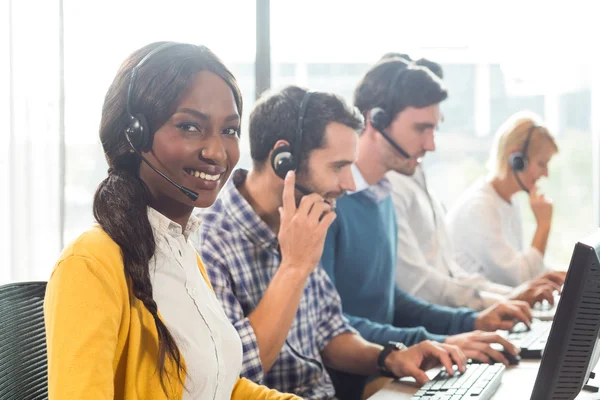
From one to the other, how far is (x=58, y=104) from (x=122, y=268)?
4.81 ft

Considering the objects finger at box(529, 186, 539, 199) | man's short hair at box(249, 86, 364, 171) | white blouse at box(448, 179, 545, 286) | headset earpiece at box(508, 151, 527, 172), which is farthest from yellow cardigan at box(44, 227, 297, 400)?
finger at box(529, 186, 539, 199)

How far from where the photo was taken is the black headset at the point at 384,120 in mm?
2240

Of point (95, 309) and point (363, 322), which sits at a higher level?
point (95, 309)

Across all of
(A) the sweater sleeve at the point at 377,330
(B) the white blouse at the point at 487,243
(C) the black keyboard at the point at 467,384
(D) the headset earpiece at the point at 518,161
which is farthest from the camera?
(D) the headset earpiece at the point at 518,161

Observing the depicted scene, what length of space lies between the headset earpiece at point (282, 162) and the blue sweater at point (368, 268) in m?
0.36

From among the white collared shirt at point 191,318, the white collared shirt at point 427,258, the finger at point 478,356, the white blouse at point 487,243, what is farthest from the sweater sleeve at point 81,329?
the white blouse at point 487,243

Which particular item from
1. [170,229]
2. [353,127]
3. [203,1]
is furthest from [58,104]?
[170,229]

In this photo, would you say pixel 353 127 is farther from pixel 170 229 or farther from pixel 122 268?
pixel 122 268

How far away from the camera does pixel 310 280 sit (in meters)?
1.67

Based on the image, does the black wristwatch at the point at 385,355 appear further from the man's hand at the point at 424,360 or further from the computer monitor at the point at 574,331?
the computer monitor at the point at 574,331

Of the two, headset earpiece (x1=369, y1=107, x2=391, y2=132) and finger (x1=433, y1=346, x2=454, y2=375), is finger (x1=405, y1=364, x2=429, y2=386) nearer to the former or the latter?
finger (x1=433, y1=346, x2=454, y2=375)

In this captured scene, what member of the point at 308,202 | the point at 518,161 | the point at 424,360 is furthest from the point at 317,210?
the point at 518,161

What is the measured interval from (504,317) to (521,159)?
1160 mm

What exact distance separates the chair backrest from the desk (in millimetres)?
581
